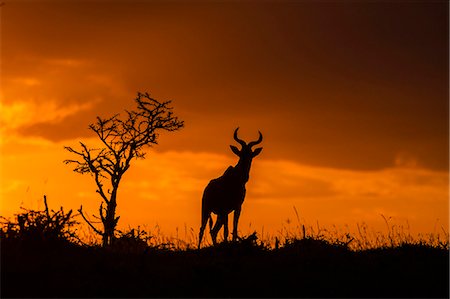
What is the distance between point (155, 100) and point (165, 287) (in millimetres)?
16036

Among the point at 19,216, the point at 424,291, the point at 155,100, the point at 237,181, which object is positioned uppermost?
the point at 155,100

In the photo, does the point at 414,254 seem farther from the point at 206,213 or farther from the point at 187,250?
the point at 206,213

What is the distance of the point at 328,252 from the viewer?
727 inches

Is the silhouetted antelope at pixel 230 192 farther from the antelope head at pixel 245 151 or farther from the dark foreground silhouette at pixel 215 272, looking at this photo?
the dark foreground silhouette at pixel 215 272

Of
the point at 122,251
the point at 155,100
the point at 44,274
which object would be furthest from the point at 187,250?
the point at 155,100

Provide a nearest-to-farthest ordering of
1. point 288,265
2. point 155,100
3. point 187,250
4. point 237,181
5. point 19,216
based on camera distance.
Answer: point 288,265 < point 19,216 < point 187,250 < point 237,181 < point 155,100

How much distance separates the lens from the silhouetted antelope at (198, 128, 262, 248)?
81.3 feet

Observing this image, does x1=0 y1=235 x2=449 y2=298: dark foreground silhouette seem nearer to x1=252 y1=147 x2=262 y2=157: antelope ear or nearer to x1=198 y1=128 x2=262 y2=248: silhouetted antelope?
x1=198 y1=128 x2=262 y2=248: silhouetted antelope

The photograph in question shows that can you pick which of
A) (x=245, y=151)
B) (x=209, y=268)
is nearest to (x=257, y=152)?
(x=245, y=151)

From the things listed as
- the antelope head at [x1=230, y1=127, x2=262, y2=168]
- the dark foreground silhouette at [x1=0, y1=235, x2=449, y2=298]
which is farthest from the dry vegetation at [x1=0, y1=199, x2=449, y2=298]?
the antelope head at [x1=230, y1=127, x2=262, y2=168]

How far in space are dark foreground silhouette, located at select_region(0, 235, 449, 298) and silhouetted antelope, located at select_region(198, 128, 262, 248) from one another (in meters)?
6.06

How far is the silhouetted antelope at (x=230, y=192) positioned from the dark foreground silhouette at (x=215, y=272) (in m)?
6.06

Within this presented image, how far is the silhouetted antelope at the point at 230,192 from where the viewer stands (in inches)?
975

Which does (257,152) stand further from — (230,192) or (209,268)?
(209,268)
